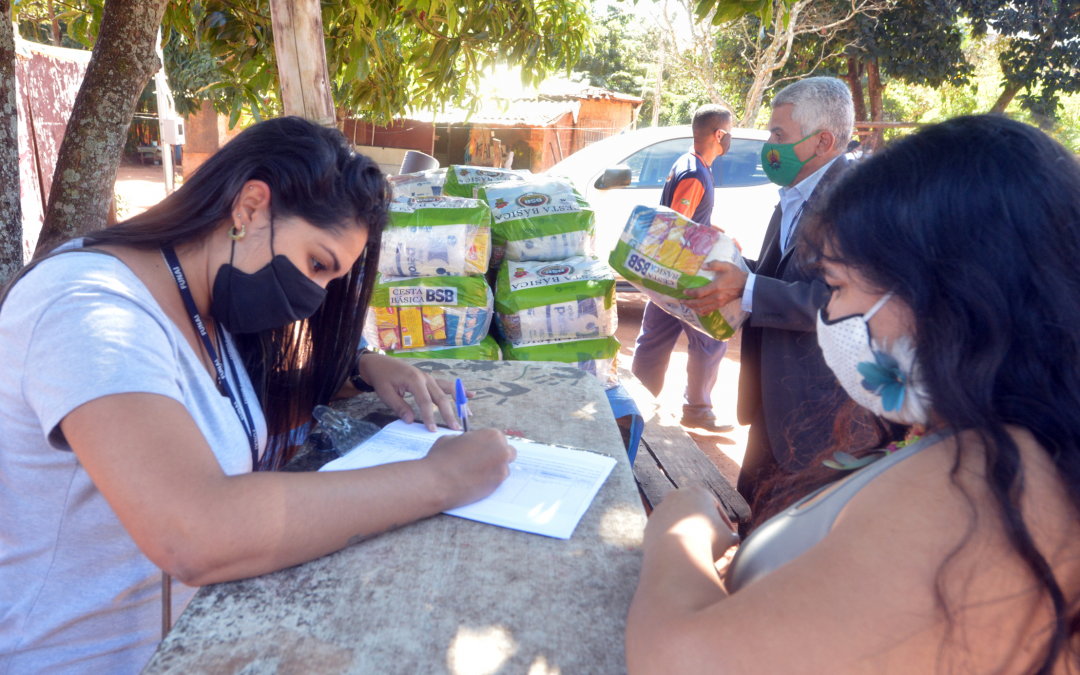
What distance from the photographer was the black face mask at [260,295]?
127cm

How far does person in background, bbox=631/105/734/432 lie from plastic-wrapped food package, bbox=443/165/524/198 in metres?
1.61

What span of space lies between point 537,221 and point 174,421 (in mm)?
1766

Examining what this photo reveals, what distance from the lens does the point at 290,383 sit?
162 centimetres

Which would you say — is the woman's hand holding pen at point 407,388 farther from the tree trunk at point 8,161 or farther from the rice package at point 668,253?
the tree trunk at point 8,161

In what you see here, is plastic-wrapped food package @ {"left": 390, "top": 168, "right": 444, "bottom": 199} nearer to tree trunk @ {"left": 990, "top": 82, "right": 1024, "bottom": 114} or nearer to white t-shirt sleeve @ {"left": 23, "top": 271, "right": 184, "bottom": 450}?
white t-shirt sleeve @ {"left": 23, "top": 271, "right": 184, "bottom": 450}

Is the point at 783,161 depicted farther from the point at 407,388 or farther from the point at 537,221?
the point at 407,388

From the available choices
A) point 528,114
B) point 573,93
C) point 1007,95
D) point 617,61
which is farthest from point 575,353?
point 617,61

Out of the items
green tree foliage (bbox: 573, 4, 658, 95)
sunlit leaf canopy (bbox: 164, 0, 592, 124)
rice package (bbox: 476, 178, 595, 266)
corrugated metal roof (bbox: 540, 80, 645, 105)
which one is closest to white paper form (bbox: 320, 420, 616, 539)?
rice package (bbox: 476, 178, 595, 266)

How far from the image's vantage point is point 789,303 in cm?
211

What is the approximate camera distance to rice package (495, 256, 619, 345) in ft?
7.94

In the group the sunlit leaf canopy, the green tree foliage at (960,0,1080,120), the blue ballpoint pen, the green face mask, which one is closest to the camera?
the blue ballpoint pen

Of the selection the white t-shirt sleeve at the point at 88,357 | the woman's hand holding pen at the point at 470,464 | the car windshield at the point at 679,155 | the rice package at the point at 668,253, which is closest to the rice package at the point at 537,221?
the rice package at the point at 668,253

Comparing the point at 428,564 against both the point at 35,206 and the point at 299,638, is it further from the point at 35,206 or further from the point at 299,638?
the point at 35,206

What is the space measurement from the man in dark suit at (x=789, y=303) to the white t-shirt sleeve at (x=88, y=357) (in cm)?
160
